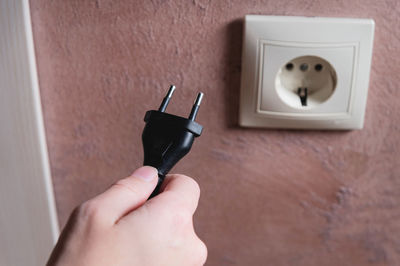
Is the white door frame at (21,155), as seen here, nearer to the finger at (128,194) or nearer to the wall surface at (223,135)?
the wall surface at (223,135)

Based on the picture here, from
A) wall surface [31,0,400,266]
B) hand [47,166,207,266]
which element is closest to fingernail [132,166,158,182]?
hand [47,166,207,266]

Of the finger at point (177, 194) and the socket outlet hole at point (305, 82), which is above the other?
the socket outlet hole at point (305, 82)

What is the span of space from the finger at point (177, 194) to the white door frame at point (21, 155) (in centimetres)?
20

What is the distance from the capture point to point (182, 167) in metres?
0.48

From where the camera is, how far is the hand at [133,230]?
0.28 metres

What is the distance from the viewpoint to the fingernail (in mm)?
312

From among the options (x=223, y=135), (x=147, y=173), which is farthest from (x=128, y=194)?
(x=223, y=135)

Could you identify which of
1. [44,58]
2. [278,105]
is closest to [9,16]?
[44,58]

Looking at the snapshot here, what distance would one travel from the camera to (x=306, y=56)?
411 millimetres

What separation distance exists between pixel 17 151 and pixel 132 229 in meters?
0.24

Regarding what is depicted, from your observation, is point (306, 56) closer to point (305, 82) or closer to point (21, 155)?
point (305, 82)

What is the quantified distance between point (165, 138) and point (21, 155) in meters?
0.22

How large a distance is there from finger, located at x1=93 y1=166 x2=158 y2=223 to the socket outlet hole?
18 cm

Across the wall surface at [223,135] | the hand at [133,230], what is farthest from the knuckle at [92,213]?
the wall surface at [223,135]
